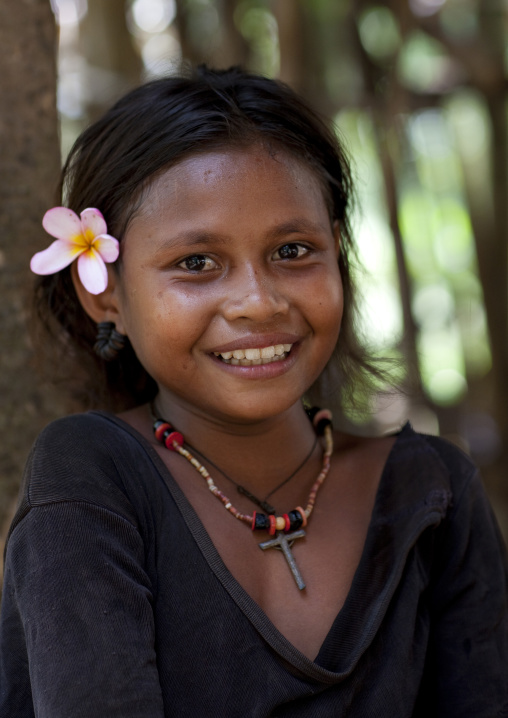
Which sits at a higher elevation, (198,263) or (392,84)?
(392,84)

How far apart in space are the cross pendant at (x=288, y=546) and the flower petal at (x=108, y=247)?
62cm

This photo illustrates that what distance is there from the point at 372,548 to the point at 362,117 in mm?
3093

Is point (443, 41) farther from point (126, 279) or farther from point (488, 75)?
point (126, 279)

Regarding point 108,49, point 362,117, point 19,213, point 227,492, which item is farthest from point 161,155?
point 108,49

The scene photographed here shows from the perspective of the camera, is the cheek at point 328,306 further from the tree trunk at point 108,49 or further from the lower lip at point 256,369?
the tree trunk at point 108,49

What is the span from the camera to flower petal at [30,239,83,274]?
64.4 inches

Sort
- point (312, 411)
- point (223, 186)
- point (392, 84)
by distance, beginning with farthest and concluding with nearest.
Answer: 1. point (392, 84)
2. point (312, 411)
3. point (223, 186)

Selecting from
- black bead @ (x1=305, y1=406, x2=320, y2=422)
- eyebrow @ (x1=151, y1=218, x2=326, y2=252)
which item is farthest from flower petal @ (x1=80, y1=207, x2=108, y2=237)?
black bead @ (x1=305, y1=406, x2=320, y2=422)

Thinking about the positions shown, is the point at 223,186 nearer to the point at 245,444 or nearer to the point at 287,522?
the point at 245,444

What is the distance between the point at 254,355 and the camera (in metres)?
1.49

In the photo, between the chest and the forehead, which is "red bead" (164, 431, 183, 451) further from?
the forehead

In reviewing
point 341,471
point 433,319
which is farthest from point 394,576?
point 433,319

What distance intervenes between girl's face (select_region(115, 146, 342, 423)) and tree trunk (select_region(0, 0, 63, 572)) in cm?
42

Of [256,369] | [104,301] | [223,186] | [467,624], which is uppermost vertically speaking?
[223,186]
